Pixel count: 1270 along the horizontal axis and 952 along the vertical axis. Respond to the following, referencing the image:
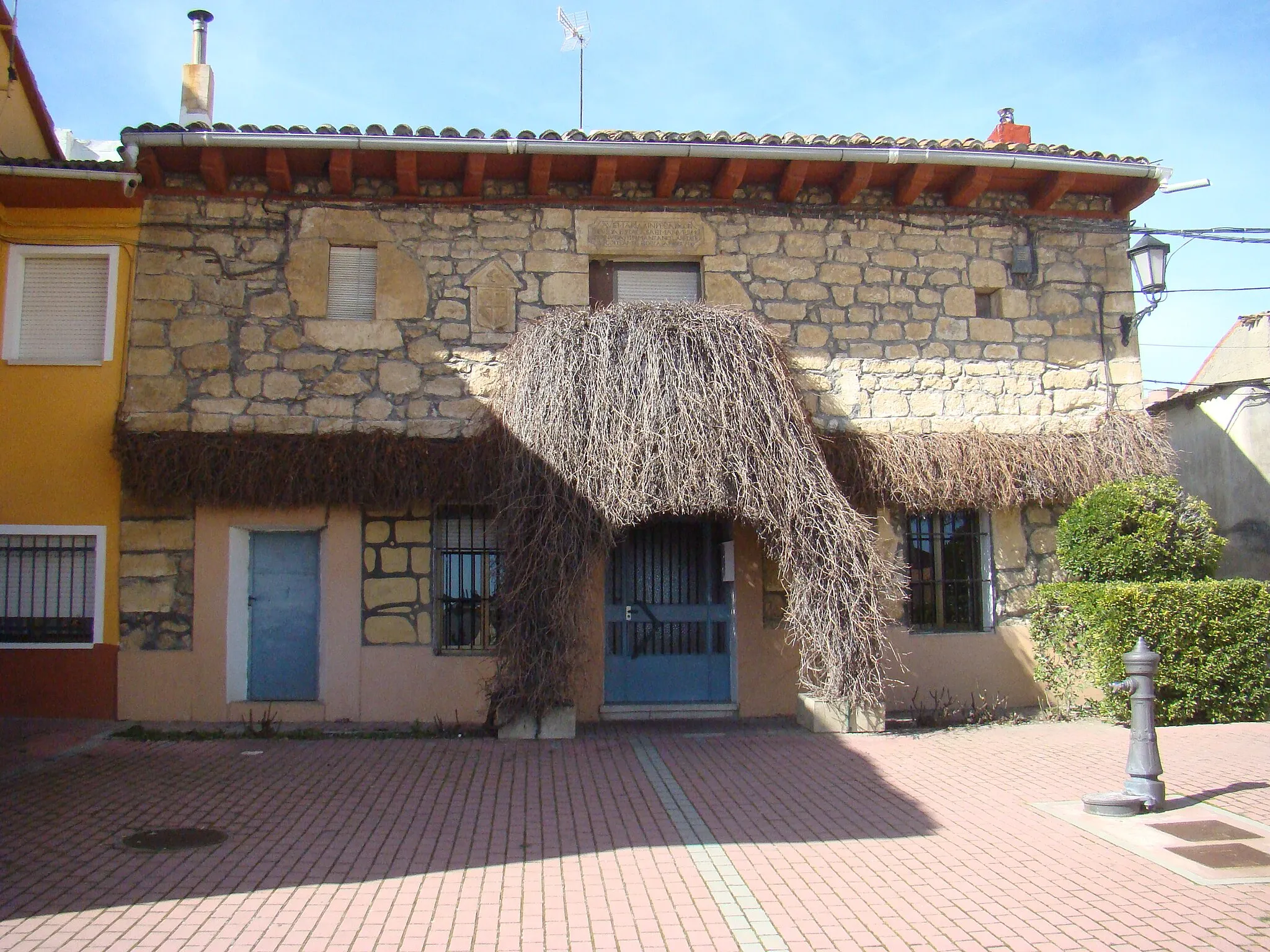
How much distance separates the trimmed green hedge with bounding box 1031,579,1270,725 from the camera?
8148mm

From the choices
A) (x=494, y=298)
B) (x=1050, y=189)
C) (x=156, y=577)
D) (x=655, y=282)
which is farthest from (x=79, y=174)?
(x=1050, y=189)

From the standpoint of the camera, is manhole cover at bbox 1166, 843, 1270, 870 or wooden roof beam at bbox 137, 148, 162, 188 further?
wooden roof beam at bbox 137, 148, 162, 188

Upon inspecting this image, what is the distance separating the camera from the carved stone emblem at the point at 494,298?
930 centimetres

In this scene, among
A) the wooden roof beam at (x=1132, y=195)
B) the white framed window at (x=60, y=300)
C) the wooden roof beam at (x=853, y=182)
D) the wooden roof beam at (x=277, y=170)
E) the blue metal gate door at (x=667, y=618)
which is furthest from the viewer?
the wooden roof beam at (x=1132, y=195)

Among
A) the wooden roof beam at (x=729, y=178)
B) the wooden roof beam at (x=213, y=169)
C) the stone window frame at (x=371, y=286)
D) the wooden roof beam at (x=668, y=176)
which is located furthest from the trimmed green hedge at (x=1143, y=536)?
the wooden roof beam at (x=213, y=169)

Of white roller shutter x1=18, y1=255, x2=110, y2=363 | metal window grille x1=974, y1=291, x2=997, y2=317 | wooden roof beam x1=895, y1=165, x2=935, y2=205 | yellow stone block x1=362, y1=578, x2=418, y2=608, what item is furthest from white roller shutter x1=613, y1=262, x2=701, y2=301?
white roller shutter x1=18, y1=255, x2=110, y2=363

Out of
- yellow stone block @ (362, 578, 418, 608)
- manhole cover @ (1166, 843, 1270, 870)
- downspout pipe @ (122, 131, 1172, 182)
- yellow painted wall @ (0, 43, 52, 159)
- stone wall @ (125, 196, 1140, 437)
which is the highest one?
yellow painted wall @ (0, 43, 52, 159)

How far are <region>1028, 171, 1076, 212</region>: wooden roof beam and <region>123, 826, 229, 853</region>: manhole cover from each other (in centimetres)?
953

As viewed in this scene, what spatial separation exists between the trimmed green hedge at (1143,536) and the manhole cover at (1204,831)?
11.7ft

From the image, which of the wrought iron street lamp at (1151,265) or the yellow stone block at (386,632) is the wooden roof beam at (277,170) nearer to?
the yellow stone block at (386,632)

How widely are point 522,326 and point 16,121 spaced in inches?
232

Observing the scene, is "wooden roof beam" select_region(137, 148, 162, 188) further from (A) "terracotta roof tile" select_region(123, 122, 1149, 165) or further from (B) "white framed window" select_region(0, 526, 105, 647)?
(B) "white framed window" select_region(0, 526, 105, 647)

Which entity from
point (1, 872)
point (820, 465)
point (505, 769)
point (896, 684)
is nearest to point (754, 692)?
point (896, 684)

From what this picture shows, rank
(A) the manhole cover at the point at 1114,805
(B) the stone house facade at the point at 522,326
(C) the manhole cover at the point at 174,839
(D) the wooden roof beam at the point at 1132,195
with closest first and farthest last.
A: (C) the manhole cover at the point at 174,839, (A) the manhole cover at the point at 1114,805, (B) the stone house facade at the point at 522,326, (D) the wooden roof beam at the point at 1132,195
